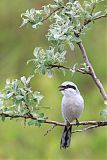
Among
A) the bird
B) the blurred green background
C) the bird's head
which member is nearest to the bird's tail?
the bird

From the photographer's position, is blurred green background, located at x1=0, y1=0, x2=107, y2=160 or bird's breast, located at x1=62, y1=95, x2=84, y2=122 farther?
blurred green background, located at x1=0, y1=0, x2=107, y2=160

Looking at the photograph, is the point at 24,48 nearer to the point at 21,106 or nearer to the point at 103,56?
the point at 103,56

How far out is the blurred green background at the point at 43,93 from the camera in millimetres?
7156

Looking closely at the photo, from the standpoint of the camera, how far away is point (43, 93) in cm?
759

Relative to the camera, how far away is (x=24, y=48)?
9.93m

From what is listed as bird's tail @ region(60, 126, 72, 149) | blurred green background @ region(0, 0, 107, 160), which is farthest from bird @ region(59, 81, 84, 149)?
blurred green background @ region(0, 0, 107, 160)

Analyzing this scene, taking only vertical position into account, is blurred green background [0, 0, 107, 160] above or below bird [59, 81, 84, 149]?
above

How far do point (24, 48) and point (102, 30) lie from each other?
1189 millimetres

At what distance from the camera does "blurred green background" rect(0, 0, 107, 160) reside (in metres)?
7.16

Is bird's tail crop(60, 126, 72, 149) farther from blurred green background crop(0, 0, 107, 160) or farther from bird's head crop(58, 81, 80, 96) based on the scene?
blurred green background crop(0, 0, 107, 160)

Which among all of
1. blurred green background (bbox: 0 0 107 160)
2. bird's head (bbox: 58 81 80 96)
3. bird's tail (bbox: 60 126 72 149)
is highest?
blurred green background (bbox: 0 0 107 160)

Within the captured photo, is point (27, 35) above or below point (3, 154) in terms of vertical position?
above

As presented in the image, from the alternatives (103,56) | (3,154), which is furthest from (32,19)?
(103,56)

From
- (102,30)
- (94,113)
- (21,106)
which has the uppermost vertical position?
(102,30)
